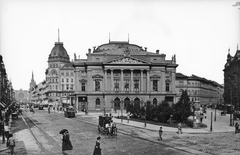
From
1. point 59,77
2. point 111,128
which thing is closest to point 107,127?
point 111,128

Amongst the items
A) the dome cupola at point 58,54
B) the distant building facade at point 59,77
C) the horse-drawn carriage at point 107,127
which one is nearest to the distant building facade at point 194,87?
the distant building facade at point 59,77

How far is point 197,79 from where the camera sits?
125625 mm

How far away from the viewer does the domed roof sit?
131 m

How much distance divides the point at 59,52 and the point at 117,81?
6355 cm

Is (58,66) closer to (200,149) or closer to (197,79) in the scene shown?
(197,79)

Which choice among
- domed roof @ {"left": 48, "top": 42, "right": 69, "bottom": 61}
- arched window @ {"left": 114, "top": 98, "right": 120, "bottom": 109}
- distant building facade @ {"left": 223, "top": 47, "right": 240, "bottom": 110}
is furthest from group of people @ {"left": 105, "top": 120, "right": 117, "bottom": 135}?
domed roof @ {"left": 48, "top": 42, "right": 69, "bottom": 61}

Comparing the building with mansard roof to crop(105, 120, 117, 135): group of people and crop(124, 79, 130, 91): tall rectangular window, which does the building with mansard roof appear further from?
crop(105, 120, 117, 135): group of people

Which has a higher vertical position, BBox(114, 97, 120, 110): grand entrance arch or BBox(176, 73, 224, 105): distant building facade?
BBox(176, 73, 224, 105): distant building facade

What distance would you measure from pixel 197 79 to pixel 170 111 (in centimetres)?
8752

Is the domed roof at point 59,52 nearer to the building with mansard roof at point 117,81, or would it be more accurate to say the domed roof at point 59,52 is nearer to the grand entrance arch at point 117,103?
the building with mansard roof at point 117,81

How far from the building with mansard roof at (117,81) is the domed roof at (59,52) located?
179 feet

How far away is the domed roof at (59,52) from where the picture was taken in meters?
131

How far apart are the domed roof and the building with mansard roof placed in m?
54.4

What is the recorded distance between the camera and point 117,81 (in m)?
77.9
